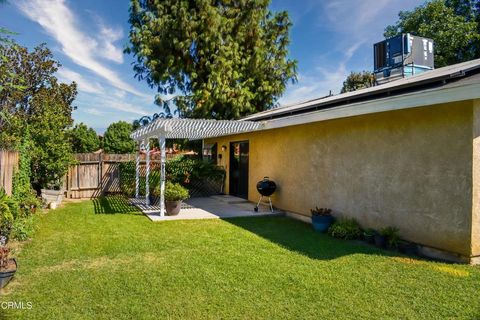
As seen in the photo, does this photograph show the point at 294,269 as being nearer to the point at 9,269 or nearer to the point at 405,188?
the point at 405,188

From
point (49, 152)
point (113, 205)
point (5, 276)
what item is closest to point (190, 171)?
point (113, 205)

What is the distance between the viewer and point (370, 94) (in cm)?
763

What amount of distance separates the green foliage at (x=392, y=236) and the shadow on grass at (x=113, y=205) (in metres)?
7.59

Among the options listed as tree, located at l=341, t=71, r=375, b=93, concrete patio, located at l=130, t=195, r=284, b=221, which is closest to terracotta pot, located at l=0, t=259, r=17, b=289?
concrete patio, located at l=130, t=195, r=284, b=221

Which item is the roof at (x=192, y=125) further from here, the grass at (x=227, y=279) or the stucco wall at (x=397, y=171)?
the grass at (x=227, y=279)

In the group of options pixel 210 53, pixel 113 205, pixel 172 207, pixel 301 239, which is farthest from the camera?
pixel 210 53

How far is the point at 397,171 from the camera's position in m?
6.90

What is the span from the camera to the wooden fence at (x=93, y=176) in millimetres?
14797

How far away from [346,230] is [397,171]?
1.77 m

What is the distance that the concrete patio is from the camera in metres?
10.2

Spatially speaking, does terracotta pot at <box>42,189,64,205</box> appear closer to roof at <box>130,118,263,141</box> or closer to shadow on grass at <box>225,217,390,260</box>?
roof at <box>130,118,263,141</box>

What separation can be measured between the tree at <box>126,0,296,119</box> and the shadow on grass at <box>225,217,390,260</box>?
30.4 feet

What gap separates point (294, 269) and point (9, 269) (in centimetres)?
423

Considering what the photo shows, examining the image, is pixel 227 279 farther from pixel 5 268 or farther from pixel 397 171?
pixel 397 171
